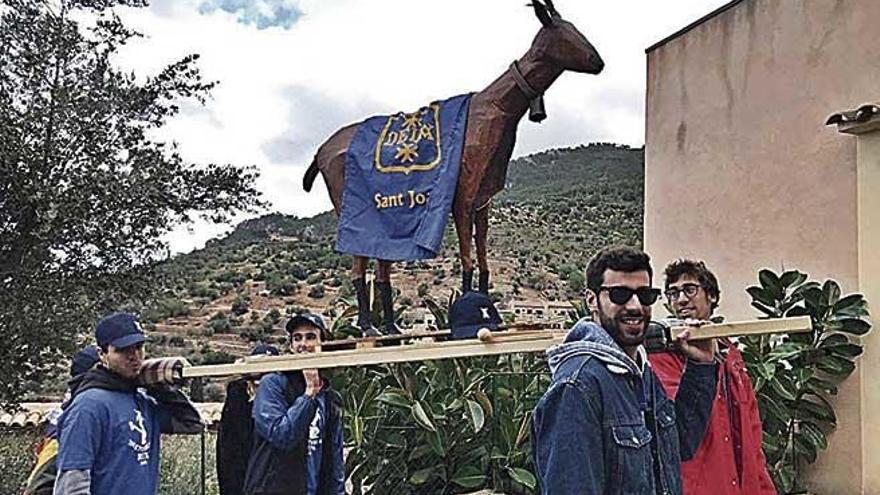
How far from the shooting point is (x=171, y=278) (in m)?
9.02

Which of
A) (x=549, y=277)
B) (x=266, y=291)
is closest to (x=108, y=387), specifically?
(x=549, y=277)

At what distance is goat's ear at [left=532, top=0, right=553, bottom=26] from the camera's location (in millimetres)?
4219

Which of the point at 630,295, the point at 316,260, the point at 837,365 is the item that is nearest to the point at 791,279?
the point at 837,365

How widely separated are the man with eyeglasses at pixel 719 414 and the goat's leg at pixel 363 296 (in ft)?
6.20

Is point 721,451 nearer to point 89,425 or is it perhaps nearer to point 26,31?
point 89,425

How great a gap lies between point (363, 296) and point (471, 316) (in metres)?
0.89

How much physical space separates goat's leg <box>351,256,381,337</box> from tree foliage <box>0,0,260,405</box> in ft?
11.9

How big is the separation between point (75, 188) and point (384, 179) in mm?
4074

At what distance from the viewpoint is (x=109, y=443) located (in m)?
3.21

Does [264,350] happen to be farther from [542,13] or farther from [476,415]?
[542,13]

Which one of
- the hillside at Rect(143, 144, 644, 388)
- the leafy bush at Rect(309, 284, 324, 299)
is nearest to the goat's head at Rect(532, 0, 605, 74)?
the hillside at Rect(143, 144, 644, 388)

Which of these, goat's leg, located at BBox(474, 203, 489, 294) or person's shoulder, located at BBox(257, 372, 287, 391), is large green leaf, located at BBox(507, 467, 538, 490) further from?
person's shoulder, located at BBox(257, 372, 287, 391)

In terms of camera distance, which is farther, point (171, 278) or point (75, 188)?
point (171, 278)

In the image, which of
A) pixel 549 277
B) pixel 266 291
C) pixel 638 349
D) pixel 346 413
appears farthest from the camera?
pixel 266 291
